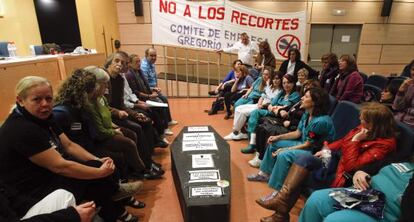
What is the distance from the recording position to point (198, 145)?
95.0 inches

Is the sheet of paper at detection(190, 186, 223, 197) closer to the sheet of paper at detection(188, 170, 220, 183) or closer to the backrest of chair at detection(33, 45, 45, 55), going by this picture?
the sheet of paper at detection(188, 170, 220, 183)

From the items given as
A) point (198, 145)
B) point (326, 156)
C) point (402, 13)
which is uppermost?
point (402, 13)

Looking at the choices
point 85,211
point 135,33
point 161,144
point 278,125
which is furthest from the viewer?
point 135,33

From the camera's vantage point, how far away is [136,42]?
20.4 ft

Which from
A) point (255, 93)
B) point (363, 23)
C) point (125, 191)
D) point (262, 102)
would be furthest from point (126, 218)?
point (363, 23)

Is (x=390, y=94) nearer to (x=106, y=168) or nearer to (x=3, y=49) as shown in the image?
(x=106, y=168)

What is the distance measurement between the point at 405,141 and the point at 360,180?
0.41 metres

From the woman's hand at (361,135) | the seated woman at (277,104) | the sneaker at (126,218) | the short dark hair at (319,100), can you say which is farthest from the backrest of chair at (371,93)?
the sneaker at (126,218)

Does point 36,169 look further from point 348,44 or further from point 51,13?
point 348,44

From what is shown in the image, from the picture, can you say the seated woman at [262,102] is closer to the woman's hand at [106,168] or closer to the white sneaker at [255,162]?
the white sneaker at [255,162]

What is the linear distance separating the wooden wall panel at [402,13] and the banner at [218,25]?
2.39 m

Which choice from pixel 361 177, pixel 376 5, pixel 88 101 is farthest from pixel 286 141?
pixel 376 5

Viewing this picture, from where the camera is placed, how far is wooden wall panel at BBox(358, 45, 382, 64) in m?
6.34

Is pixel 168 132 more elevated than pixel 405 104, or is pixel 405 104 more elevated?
pixel 405 104
